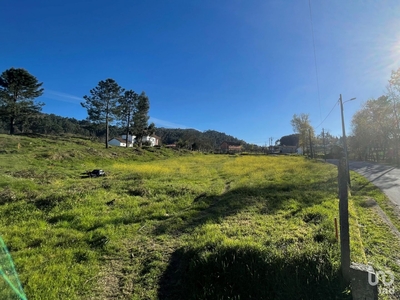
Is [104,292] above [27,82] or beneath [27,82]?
beneath

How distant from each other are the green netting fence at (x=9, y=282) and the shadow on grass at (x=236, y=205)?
3.09 meters

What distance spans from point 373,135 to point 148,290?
47.9m

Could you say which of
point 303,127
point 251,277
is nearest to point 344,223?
point 251,277

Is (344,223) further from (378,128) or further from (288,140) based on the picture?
(288,140)

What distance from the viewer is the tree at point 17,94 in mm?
33500

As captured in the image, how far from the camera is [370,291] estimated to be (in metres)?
2.91

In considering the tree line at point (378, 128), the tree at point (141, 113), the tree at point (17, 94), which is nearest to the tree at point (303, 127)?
the tree line at point (378, 128)

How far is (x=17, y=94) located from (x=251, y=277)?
45.5m

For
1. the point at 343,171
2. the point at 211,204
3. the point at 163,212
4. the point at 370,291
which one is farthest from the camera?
the point at 211,204

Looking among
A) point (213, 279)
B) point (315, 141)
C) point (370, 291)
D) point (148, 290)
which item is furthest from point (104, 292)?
point (315, 141)

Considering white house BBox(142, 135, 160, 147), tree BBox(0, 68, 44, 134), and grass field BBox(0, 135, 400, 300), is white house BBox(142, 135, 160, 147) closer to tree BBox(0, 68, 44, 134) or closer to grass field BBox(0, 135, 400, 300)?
tree BBox(0, 68, 44, 134)

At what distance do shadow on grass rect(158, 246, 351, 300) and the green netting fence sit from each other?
222 cm

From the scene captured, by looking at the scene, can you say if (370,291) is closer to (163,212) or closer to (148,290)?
(148,290)

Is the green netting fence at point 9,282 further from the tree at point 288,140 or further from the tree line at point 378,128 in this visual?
the tree at point 288,140
